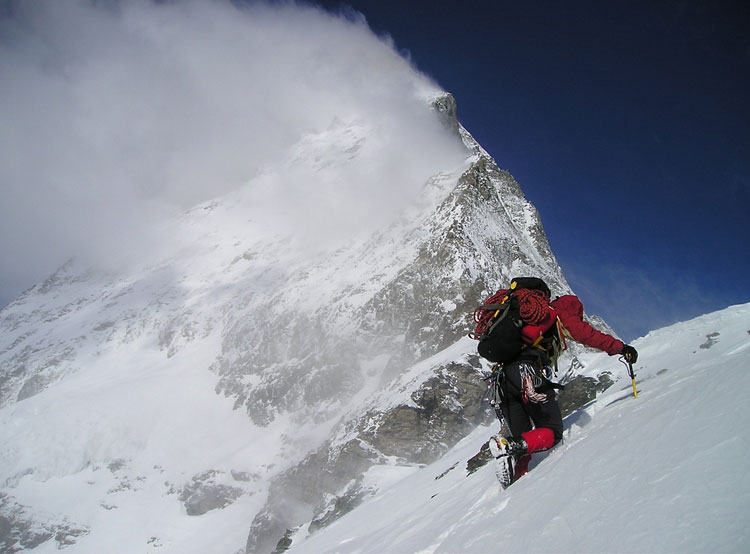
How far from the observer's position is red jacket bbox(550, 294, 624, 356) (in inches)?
185

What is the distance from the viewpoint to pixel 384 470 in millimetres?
34125

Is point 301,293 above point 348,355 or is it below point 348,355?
above

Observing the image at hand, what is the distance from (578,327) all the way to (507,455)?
1.52 m

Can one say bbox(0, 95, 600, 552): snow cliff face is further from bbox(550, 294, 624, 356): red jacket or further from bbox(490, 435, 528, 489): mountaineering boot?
bbox(550, 294, 624, 356): red jacket

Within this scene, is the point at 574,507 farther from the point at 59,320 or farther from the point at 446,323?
the point at 59,320

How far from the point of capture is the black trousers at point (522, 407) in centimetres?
456

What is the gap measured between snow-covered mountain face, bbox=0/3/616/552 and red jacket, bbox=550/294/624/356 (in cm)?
2568

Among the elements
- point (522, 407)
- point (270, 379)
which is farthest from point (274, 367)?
point (522, 407)

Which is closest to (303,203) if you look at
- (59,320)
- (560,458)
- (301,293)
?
(301,293)

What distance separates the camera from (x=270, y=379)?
226 feet

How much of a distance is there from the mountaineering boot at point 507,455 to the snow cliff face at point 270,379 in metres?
24.4

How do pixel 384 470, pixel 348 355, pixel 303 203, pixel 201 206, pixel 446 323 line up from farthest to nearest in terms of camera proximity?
pixel 201 206 < pixel 303 203 < pixel 348 355 < pixel 446 323 < pixel 384 470

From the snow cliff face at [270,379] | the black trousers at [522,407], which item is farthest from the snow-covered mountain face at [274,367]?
the black trousers at [522,407]

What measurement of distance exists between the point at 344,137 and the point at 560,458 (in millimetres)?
130514
